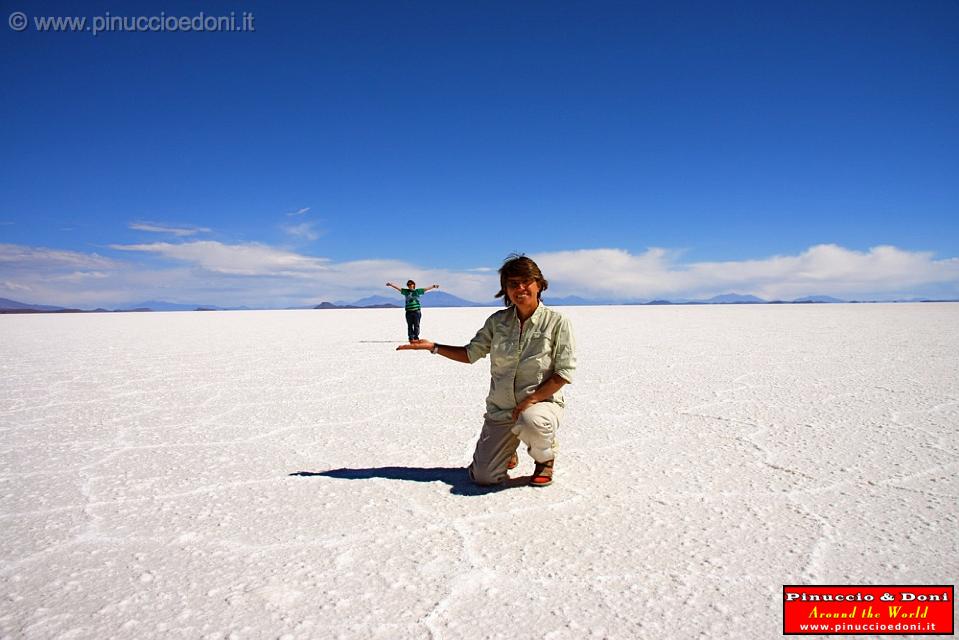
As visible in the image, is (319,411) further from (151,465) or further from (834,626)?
(834,626)

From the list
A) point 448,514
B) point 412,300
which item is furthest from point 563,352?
point 412,300

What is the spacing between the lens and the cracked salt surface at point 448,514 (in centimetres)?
159

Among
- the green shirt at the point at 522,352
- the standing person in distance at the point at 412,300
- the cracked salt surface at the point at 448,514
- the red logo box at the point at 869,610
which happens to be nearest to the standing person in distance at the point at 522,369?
the green shirt at the point at 522,352

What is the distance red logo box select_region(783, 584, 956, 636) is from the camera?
1.53 m

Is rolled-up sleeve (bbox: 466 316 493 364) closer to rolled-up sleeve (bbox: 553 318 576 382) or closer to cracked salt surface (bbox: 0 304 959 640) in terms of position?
rolled-up sleeve (bbox: 553 318 576 382)

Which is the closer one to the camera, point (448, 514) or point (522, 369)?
point (448, 514)

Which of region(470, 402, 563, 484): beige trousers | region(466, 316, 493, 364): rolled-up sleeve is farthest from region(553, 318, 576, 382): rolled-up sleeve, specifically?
region(466, 316, 493, 364): rolled-up sleeve

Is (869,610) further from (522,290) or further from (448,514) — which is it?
(522,290)

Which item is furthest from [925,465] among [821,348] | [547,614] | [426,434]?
[821,348]

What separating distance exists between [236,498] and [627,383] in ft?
12.9

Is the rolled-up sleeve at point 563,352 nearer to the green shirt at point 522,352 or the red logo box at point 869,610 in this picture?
the green shirt at point 522,352

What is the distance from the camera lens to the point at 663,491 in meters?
2.49

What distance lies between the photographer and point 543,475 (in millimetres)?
2596

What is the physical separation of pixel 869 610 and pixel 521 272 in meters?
1.66
